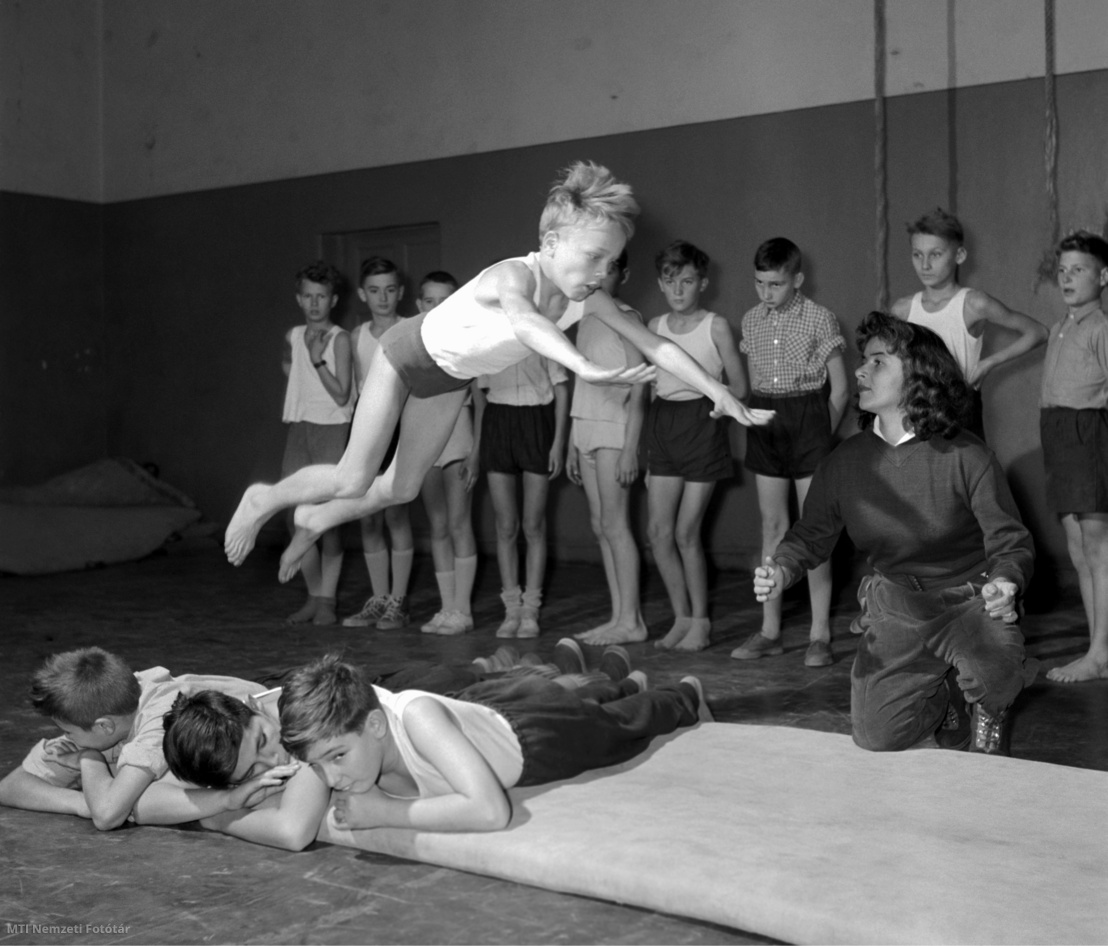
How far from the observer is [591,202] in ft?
10.5

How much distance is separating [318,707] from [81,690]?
684mm

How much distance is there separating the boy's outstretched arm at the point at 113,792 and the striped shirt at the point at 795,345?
2978 mm

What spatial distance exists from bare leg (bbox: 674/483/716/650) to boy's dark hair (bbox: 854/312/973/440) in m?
1.61

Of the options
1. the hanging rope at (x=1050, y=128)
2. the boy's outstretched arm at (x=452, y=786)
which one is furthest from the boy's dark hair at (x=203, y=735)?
the hanging rope at (x=1050, y=128)

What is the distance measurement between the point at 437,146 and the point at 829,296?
2596 millimetres

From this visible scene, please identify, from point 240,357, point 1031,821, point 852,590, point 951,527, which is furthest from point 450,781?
point 240,357

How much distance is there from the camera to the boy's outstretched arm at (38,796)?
3262 mm

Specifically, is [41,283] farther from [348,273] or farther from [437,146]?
[437,146]

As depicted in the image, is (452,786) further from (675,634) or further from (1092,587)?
(1092,587)

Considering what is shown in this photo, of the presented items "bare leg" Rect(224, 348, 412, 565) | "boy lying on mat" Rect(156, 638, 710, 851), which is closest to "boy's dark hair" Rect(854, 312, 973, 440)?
"boy lying on mat" Rect(156, 638, 710, 851)

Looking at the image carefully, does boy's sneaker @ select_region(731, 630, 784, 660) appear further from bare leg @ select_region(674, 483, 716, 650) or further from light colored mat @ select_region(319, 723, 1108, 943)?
light colored mat @ select_region(319, 723, 1108, 943)

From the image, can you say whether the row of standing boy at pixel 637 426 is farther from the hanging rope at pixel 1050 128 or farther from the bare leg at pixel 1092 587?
the hanging rope at pixel 1050 128

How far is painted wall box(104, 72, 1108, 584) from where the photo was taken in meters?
6.12

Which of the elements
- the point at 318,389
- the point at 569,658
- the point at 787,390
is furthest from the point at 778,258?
the point at 318,389
